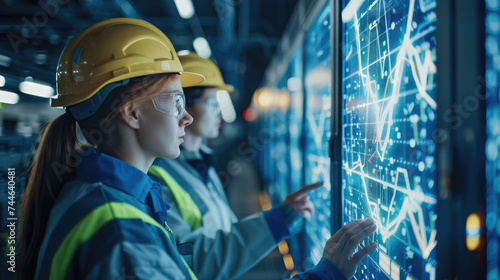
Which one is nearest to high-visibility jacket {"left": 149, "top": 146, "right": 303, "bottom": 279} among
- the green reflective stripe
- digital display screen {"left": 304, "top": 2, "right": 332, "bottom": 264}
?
the green reflective stripe

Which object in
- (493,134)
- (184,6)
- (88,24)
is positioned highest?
(184,6)

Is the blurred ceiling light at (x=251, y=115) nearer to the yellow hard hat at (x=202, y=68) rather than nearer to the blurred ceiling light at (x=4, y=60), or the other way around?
the yellow hard hat at (x=202, y=68)

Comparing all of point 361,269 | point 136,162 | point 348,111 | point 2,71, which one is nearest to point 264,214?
point 361,269

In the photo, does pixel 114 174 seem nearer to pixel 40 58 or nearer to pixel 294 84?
pixel 40 58

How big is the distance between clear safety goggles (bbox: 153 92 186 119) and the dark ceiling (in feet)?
4.84

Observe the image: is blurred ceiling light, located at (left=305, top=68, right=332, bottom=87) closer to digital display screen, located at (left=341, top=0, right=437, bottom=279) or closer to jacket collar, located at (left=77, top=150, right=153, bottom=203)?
digital display screen, located at (left=341, top=0, right=437, bottom=279)

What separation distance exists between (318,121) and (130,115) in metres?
1.40

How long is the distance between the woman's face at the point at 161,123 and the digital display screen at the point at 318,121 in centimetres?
91

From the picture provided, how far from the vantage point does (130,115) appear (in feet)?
3.77

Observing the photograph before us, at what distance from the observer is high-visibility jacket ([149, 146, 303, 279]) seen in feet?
5.74

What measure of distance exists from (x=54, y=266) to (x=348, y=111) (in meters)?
1.25

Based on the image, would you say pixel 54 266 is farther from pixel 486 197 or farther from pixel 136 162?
pixel 486 197

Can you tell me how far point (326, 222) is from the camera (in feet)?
6.67

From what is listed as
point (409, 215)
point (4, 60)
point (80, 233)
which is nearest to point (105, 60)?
point (80, 233)
